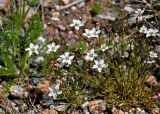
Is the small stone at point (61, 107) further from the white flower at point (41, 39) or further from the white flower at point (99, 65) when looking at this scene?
the white flower at point (41, 39)

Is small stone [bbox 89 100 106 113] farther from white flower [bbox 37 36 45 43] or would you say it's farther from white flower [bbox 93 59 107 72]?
white flower [bbox 37 36 45 43]

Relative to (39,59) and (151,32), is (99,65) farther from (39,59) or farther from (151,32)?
(39,59)

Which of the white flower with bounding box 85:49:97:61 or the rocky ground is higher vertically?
the white flower with bounding box 85:49:97:61

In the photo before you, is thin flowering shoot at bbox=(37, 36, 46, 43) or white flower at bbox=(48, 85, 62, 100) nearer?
white flower at bbox=(48, 85, 62, 100)

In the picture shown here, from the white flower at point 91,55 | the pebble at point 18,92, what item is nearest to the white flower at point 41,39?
the pebble at point 18,92

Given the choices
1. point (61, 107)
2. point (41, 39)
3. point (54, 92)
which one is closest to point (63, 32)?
point (41, 39)

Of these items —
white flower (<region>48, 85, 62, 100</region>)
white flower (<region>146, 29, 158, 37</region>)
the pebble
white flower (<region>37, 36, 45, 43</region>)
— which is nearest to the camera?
white flower (<region>48, 85, 62, 100</region>)

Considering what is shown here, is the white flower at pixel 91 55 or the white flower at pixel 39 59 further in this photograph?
the white flower at pixel 39 59

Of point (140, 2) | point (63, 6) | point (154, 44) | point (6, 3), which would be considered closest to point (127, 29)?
point (154, 44)

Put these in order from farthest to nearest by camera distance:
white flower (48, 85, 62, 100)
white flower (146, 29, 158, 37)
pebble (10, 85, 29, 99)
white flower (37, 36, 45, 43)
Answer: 1. white flower (37, 36, 45, 43)
2. pebble (10, 85, 29, 99)
3. white flower (146, 29, 158, 37)
4. white flower (48, 85, 62, 100)

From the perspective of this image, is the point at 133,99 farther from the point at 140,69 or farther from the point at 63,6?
the point at 63,6

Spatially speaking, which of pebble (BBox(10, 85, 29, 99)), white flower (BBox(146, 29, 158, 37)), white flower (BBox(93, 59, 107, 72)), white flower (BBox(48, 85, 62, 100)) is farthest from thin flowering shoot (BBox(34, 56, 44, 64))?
white flower (BBox(146, 29, 158, 37))
